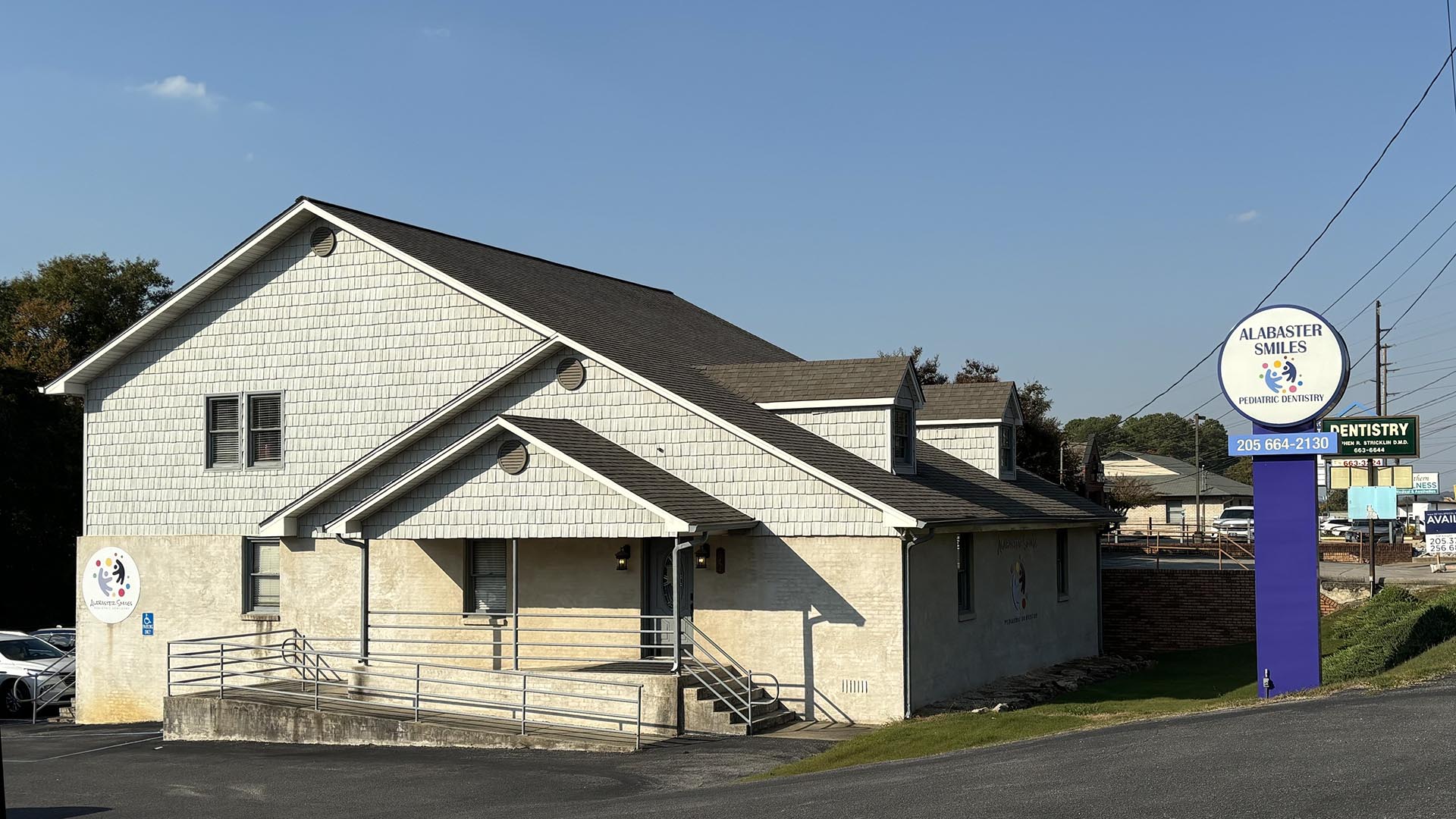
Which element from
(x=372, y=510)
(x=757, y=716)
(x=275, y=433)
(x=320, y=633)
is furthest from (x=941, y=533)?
(x=275, y=433)

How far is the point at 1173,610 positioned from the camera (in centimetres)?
3475

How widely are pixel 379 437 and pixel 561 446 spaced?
224 inches

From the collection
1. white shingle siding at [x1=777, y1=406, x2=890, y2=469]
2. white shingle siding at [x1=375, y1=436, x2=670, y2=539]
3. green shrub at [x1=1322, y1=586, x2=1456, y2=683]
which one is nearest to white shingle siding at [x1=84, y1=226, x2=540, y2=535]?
white shingle siding at [x1=375, y1=436, x2=670, y2=539]

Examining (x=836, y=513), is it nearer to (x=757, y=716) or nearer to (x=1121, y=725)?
(x=757, y=716)

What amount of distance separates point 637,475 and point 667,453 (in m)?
1.49

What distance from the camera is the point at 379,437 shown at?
984 inches

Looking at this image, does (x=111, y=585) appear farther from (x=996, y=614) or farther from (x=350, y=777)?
(x=996, y=614)

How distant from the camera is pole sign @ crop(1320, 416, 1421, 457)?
4709 cm

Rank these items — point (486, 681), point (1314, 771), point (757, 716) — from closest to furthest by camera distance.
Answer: point (1314, 771)
point (757, 716)
point (486, 681)

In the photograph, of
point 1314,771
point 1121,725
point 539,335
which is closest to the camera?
point 1314,771

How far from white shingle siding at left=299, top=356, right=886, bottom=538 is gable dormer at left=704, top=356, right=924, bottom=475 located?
1.17ft

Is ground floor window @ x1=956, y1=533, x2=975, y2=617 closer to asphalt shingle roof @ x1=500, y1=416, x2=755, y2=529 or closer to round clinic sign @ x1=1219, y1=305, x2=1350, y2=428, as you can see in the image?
asphalt shingle roof @ x1=500, y1=416, x2=755, y2=529

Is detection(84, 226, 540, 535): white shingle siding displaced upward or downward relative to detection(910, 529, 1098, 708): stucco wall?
upward

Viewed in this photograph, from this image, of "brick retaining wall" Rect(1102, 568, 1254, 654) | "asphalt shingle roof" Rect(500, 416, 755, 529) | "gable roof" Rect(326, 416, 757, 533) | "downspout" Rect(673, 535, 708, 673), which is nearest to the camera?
"downspout" Rect(673, 535, 708, 673)
